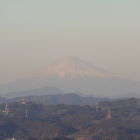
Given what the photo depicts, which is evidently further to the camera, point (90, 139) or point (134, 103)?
point (134, 103)

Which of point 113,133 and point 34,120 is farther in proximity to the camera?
point 34,120

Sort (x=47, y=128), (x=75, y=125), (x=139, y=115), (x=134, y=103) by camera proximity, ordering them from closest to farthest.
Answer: (x=47, y=128) < (x=75, y=125) < (x=139, y=115) < (x=134, y=103)

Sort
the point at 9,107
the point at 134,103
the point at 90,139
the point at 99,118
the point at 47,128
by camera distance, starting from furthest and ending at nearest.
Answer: the point at 134,103
the point at 9,107
the point at 99,118
the point at 47,128
the point at 90,139

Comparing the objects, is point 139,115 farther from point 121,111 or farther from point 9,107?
point 9,107

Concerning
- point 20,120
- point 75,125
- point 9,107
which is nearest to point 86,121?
point 75,125

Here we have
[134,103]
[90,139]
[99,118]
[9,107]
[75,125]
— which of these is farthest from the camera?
[134,103]

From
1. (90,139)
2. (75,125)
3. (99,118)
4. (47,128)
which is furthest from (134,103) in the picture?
(90,139)

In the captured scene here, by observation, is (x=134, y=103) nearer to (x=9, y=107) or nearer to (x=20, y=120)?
(x=9, y=107)

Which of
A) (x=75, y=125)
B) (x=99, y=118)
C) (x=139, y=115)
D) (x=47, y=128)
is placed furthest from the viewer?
(x=139, y=115)

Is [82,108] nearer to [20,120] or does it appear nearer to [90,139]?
[20,120]
